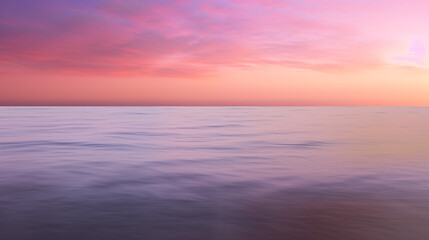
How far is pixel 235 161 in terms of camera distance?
11.7m

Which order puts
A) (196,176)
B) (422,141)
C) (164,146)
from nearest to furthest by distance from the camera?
(196,176) < (164,146) < (422,141)

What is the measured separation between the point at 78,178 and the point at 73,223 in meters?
3.66

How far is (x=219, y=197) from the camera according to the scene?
7.15 meters

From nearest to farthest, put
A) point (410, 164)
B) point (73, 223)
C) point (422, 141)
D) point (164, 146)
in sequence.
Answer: point (73, 223) < point (410, 164) < point (164, 146) < point (422, 141)

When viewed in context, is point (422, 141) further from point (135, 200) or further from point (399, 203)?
point (135, 200)

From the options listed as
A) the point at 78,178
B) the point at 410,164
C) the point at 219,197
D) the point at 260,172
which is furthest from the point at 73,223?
the point at 410,164

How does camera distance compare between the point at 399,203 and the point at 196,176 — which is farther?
the point at 196,176

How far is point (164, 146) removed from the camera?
51.6ft

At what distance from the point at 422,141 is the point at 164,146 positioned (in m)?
13.1

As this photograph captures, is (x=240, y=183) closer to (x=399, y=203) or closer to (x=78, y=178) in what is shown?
(x=399, y=203)

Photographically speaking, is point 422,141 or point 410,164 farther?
point 422,141

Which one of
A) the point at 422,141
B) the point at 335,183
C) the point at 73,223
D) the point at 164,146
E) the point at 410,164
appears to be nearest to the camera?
the point at 73,223

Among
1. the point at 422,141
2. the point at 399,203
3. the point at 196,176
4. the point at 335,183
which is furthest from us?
the point at 422,141

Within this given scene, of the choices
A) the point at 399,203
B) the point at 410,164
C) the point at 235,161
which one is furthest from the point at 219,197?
the point at 410,164
